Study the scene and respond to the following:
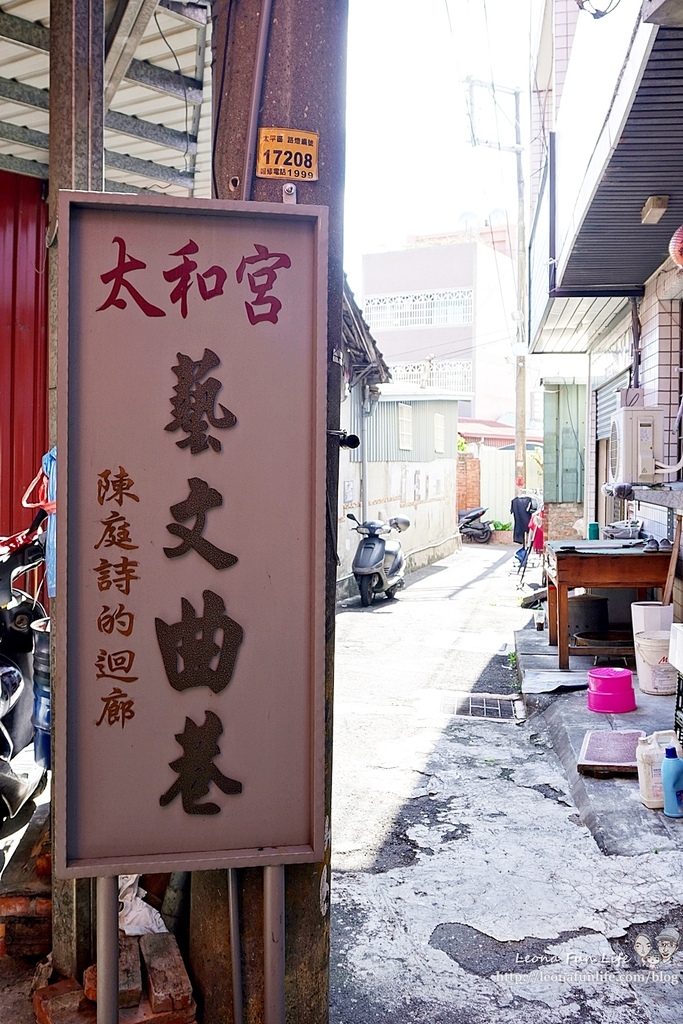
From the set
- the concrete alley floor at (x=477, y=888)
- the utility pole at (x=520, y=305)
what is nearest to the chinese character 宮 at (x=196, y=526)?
the concrete alley floor at (x=477, y=888)

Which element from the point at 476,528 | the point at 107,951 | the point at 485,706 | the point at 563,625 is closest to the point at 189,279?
the point at 107,951

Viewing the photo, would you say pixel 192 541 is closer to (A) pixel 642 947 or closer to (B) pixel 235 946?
(B) pixel 235 946

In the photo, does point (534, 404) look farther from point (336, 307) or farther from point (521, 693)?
point (336, 307)

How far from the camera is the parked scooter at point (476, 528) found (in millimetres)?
28422

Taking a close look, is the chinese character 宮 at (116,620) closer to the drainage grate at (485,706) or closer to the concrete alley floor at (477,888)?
the concrete alley floor at (477,888)

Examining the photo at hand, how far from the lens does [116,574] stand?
232 cm

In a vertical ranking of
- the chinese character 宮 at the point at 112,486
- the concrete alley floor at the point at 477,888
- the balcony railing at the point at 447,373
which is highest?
the balcony railing at the point at 447,373

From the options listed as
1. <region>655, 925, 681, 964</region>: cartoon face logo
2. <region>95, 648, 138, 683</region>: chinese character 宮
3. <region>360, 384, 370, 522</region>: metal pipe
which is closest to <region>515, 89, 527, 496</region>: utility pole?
<region>360, 384, 370, 522</region>: metal pipe

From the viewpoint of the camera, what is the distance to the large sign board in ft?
A: 7.54

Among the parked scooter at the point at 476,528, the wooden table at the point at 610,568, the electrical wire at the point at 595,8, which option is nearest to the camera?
the electrical wire at the point at 595,8

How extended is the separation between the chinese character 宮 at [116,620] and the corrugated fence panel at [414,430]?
14382 mm

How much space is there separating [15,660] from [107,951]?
1937 mm

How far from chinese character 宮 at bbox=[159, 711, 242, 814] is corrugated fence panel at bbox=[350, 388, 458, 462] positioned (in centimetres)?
1438

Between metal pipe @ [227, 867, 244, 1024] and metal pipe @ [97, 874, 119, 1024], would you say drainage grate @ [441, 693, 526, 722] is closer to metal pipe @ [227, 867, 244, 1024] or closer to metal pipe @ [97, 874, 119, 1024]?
metal pipe @ [227, 867, 244, 1024]
